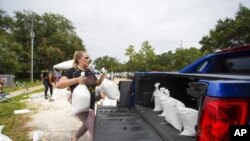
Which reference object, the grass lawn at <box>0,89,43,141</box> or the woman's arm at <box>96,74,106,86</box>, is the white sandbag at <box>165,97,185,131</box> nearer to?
the woman's arm at <box>96,74,106,86</box>

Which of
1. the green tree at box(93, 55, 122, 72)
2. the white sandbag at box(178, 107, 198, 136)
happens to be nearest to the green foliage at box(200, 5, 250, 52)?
the white sandbag at box(178, 107, 198, 136)

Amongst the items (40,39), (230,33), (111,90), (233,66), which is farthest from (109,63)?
(233,66)

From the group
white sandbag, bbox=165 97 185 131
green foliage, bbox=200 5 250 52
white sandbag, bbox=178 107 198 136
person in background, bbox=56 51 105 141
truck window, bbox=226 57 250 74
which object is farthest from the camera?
green foliage, bbox=200 5 250 52

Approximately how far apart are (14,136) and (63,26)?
5109cm

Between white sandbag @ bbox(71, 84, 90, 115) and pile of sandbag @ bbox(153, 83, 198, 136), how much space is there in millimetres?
1027

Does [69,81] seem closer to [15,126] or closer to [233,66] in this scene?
[233,66]

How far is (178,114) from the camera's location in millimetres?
2176

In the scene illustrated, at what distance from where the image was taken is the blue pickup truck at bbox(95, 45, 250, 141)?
1297 mm

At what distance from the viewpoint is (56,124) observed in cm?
709

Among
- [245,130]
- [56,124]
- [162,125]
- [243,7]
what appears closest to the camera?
[245,130]

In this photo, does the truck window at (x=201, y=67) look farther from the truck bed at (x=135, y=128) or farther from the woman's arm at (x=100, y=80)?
the woman's arm at (x=100, y=80)

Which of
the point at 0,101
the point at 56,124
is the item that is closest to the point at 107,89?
the point at 56,124

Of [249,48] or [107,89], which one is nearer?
[249,48]

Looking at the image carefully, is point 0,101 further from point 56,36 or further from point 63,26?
point 63,26
